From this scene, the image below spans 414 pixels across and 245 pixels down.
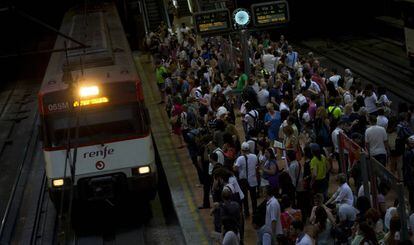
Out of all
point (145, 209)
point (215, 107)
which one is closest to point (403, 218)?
point (145, 209)

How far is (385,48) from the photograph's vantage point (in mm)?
37719

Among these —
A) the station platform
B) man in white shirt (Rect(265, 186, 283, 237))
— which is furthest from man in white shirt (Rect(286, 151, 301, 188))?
man in white shirt (Rect(265, 186, 283, 237))

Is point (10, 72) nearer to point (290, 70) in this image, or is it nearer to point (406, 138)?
point (290, 70)

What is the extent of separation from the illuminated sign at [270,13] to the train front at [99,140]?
634cm

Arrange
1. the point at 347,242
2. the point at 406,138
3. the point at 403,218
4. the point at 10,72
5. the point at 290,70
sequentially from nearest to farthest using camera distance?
1. the point at 403,218
2. the point at 347,242
3. the point at 406,138
4. the point at 290,70
5. the point at 10,72

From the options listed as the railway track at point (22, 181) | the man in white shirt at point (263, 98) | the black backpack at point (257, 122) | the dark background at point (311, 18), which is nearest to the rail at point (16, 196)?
the railway track at point (22, 181)

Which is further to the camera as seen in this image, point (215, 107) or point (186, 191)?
point (215, 107)

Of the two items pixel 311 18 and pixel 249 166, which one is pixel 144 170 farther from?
pixel 311 18

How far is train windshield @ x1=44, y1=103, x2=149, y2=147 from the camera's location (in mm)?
17672

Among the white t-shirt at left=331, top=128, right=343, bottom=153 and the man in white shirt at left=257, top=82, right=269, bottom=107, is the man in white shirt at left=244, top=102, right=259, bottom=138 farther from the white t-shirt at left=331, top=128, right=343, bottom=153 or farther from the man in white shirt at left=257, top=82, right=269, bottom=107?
the white t-shirt at left=331, top=128, right=343, bottom=153

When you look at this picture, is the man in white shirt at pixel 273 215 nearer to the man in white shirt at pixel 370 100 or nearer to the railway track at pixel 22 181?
the man in white shirt at pixel 370 100

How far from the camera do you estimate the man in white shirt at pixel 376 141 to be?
16.4 meters

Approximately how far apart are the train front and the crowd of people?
1.51m

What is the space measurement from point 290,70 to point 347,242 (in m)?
13.2
